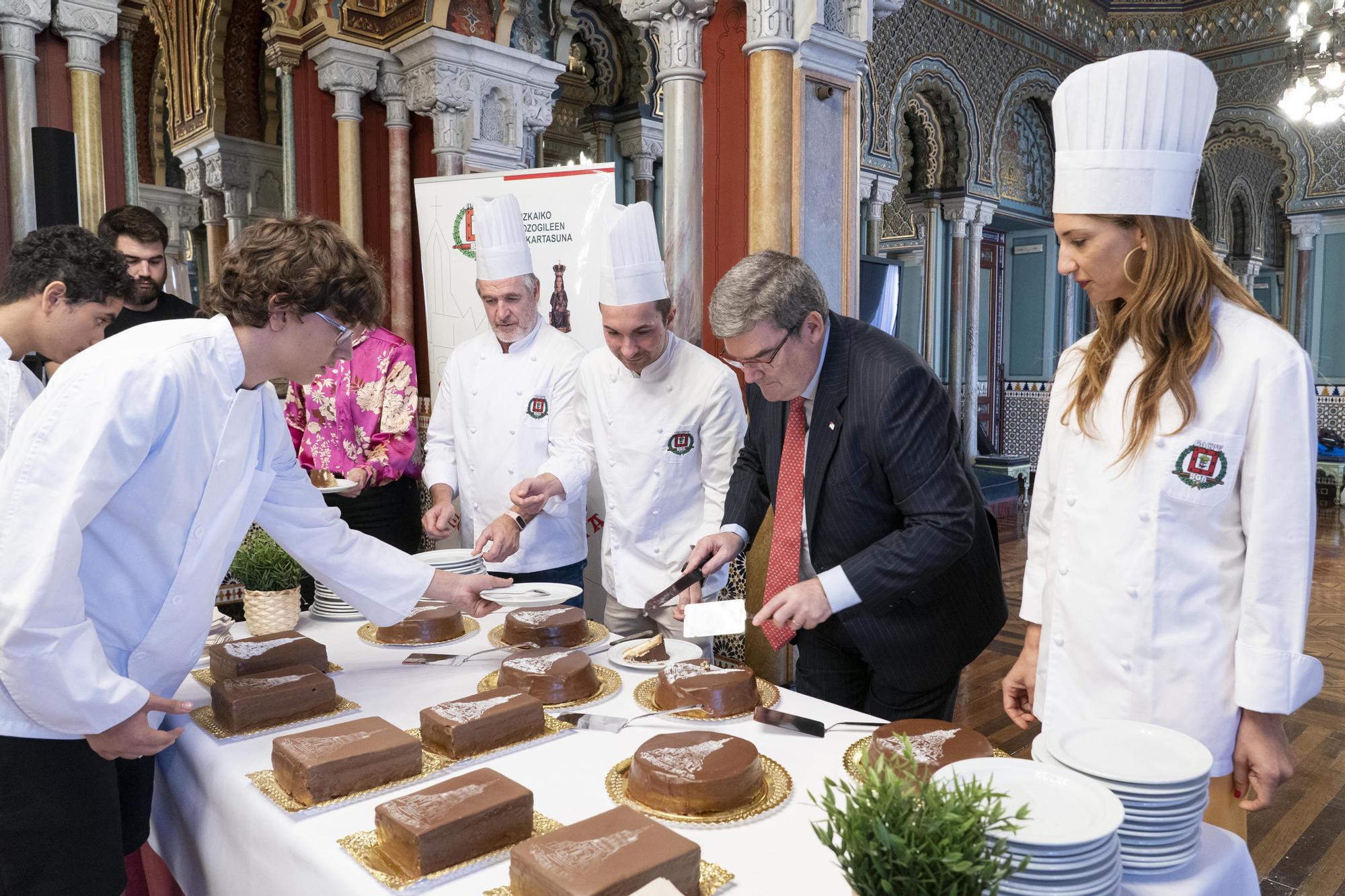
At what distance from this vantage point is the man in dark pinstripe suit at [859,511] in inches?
64.4

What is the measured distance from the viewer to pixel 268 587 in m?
1.98

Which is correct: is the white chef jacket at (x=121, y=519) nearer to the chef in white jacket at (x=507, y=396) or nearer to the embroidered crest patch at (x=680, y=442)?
the embroidered crest patch at (x=680, y=442)

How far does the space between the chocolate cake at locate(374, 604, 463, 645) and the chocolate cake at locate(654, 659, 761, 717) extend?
0.58 m

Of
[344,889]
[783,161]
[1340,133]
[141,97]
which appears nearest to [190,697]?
[344,889]

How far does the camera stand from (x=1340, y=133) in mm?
9641

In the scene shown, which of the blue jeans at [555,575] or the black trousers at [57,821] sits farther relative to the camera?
the blue jeans at [555,575]

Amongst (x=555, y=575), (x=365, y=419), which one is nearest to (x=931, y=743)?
(x=555, y=575)

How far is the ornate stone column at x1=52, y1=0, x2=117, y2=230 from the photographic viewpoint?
4.52m

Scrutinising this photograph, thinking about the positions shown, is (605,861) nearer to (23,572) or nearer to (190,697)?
(23,572)

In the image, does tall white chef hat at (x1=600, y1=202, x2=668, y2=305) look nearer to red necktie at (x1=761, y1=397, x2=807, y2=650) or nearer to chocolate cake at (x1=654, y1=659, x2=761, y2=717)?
red necktie at (x1=761, y1=397, x2=807, y2=650)

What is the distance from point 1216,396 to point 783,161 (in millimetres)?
2360

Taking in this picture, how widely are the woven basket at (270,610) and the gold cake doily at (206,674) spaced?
214 mm

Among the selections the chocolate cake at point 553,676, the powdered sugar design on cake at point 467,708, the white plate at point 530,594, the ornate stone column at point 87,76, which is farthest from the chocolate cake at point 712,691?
the ornate stone column at point 87,76

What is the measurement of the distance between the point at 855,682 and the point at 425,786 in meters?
0.98
